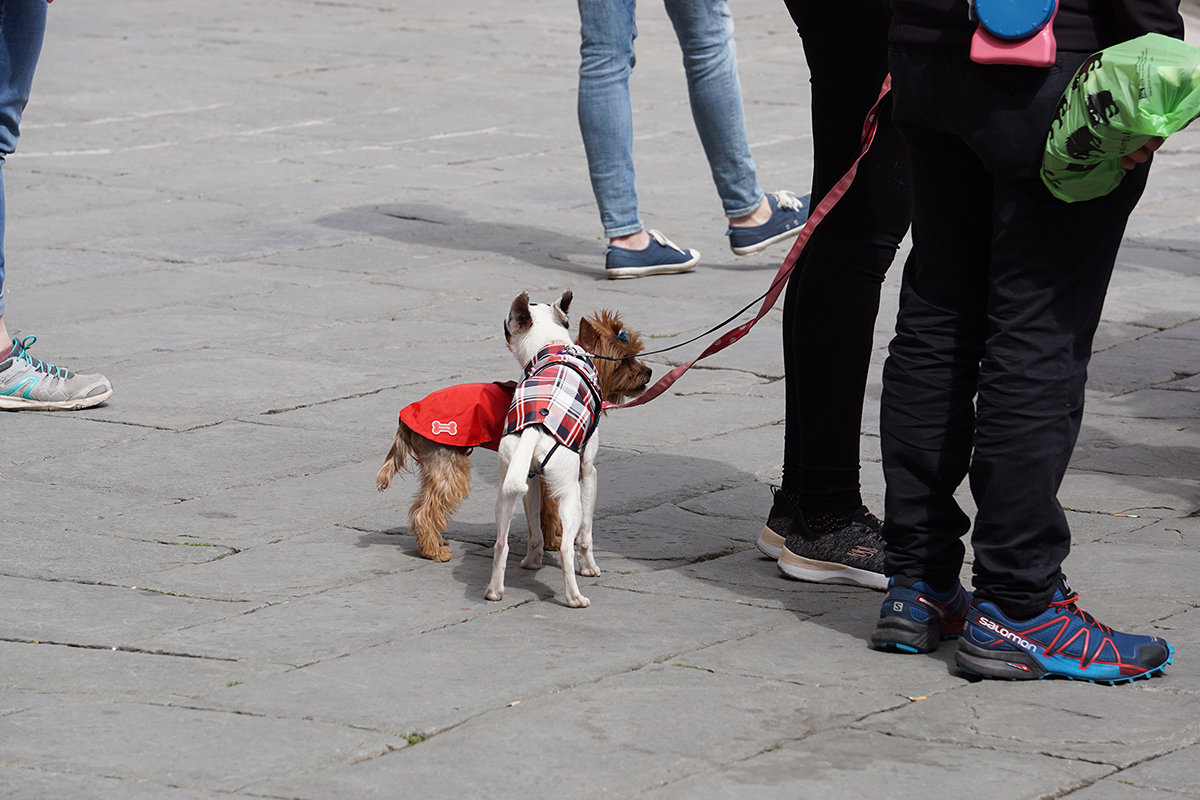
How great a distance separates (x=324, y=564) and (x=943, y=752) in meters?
1.56

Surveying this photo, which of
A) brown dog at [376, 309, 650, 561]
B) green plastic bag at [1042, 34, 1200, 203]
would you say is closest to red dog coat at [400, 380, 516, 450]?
brown dog at [376, 309, 650, 561]

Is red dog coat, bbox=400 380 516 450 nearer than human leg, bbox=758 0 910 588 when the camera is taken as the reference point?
No

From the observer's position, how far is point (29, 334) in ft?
19.5

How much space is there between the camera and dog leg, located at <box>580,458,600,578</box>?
12.3ft

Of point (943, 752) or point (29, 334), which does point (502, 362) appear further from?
point (943, 752)

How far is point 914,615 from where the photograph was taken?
329 cm

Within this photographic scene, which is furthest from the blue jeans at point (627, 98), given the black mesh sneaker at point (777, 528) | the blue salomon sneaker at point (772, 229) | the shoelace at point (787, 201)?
the black mesh sneaker at point (777, 528)

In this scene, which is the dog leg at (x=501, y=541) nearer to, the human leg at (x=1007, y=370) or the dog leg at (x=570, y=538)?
the dog leg at (x=570, y=538)

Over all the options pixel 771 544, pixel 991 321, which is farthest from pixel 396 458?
pixel 991 321

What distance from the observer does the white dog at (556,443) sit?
3.54 meters

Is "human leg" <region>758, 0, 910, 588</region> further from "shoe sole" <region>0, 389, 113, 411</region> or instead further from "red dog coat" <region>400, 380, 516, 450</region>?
"shoe sole" <region>0, 389, 113, 411</region>

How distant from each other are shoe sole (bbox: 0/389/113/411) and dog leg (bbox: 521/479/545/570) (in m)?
1.79

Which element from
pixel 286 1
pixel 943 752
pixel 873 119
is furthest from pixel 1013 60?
pixel 286 1

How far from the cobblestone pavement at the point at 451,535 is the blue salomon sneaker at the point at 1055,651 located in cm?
4
